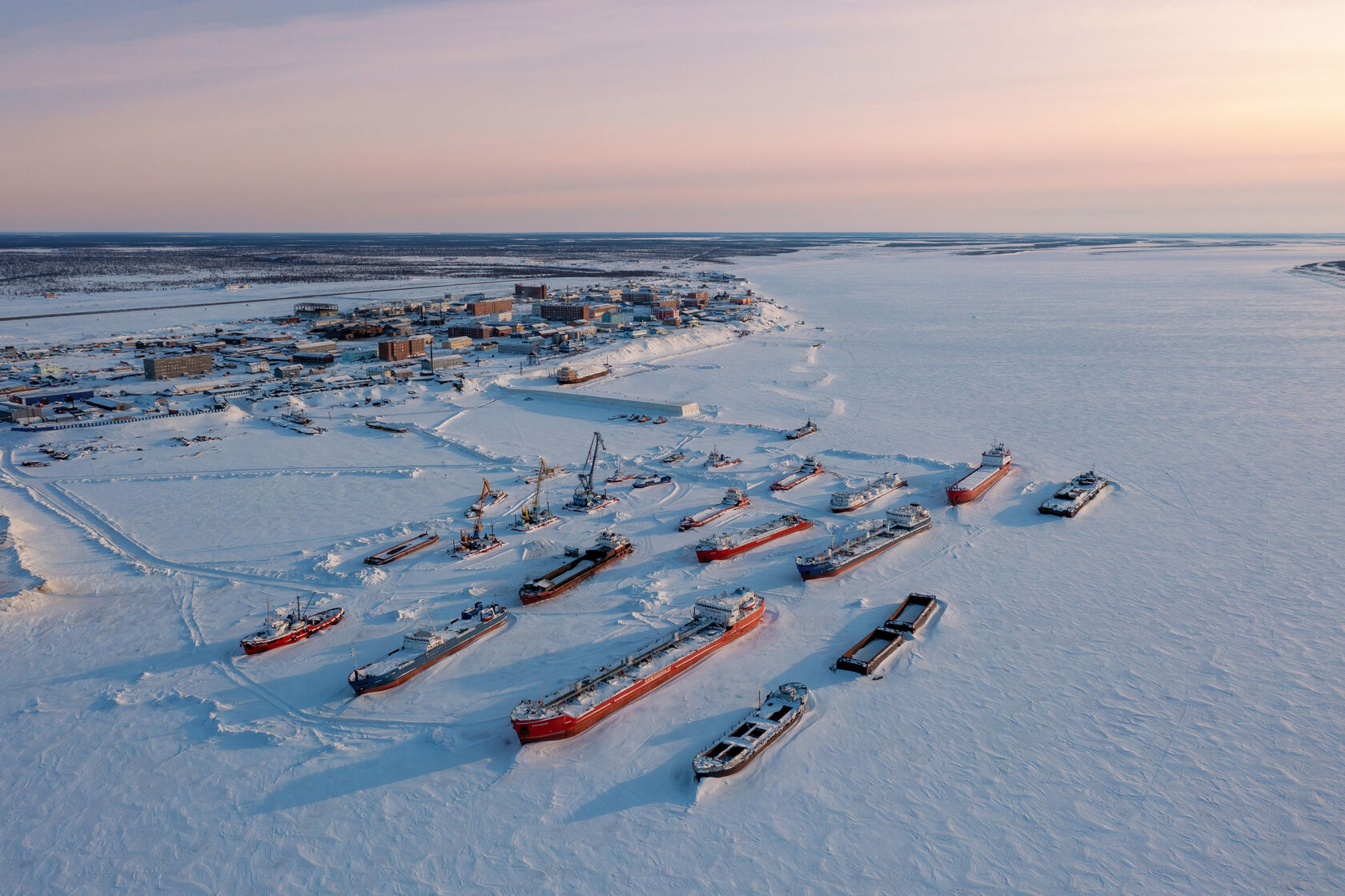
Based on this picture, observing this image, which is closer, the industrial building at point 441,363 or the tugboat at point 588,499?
the tugboat at point 588,499

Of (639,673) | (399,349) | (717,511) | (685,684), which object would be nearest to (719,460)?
(717,511)

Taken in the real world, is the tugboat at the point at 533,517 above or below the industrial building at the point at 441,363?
below

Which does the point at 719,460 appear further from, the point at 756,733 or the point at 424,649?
the point at 756,733

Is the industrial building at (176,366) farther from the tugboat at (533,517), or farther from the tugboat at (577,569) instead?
the tugboat at (577,569)

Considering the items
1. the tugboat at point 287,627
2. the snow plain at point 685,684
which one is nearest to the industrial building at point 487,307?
the snow plain at point 685,684

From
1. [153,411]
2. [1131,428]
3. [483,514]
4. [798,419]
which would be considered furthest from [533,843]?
[153,411]

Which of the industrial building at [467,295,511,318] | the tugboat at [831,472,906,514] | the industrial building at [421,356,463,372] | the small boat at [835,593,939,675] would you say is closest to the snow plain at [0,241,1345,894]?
the small boat at [835,593,939,675]

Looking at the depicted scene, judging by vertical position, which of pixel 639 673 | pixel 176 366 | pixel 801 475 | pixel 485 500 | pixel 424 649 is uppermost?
pixel 176 366

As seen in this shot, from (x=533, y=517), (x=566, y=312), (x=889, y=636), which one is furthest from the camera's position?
(x=566, y=312)
